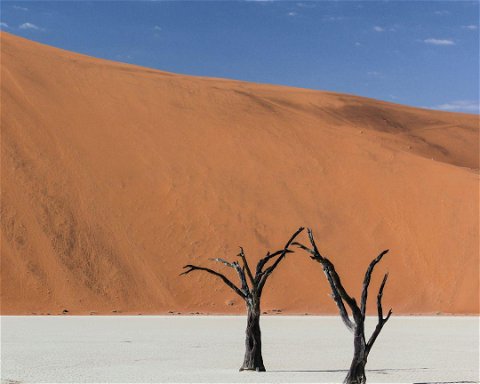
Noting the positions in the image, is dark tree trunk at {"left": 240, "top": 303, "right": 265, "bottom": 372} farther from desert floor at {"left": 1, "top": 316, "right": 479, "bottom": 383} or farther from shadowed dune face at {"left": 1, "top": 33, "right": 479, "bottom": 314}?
shadowed dune face at {"left": 1, "top": 33, "right": 479, "bottom": 314}

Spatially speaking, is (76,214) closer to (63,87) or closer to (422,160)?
(63,87)

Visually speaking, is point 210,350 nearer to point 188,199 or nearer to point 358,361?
point 358,361

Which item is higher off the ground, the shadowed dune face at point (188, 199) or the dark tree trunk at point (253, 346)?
the shadowed dune face at point (188, 199)

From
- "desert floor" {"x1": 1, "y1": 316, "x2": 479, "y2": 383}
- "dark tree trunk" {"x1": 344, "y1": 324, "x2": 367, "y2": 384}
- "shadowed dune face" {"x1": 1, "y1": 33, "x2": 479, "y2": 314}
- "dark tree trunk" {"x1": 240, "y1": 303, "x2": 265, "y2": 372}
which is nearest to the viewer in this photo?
"dark tree trunk" {"x1": 344, "y1": 324, "x2": 367, "y2": 384}

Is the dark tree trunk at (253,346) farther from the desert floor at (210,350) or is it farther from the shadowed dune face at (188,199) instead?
the shadowed dune face at (188,199)

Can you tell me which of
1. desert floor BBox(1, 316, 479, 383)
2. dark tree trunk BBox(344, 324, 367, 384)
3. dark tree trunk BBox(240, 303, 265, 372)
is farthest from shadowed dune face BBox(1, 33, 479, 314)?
dark tree trunk BBox(344, 324, 367, 384)

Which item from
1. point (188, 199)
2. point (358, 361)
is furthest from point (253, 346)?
point (188, 199)

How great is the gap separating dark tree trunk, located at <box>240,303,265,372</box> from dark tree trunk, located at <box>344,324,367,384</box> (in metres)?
3.03

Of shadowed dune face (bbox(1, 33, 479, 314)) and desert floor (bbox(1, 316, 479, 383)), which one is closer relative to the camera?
desert floor (bbox(1, 316, 479, 383))

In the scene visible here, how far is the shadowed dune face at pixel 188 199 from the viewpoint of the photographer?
3619 cm

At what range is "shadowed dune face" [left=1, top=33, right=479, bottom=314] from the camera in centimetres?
3619

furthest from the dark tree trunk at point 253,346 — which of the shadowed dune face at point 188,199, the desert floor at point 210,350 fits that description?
the shadowed dune face at point 188,199

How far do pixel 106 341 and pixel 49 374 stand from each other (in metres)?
7.36

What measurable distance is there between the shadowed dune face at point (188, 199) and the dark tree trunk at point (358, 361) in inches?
870
